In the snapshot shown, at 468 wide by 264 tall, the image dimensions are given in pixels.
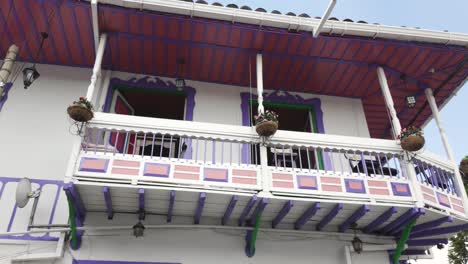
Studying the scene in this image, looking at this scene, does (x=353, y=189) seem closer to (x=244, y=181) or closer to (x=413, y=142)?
(x=413, y=142)

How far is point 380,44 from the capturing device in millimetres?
7402

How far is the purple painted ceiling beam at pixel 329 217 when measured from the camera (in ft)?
19.8

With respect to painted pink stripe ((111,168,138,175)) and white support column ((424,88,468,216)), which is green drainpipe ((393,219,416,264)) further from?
painted pink stripe ((111,168,138,175))

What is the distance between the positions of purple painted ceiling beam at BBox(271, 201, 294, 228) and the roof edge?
3369mm

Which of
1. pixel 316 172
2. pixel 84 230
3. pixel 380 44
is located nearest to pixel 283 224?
pixel 316 172

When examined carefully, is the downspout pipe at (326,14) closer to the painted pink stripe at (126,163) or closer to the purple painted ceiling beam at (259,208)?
the purple painted ceiling beam at (259,208)

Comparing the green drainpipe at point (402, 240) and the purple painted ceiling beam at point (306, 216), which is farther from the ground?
the purple painted ceiling beam at point (306, 216)

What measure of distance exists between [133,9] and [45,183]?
354cm

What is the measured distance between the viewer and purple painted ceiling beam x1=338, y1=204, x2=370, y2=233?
238 inches

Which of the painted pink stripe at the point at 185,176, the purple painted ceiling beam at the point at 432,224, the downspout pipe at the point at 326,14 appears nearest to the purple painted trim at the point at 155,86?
the painted pink stripe at the point at 185,176

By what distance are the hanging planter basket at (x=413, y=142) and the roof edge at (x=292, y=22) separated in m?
2.25

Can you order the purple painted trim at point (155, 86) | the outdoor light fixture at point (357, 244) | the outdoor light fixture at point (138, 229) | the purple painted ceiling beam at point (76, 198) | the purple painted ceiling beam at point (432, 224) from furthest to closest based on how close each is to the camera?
the purple painted trim at point (155, 86)
the outdoor light fixture at point (357, 244)
the purple painted ceiling beam at point (432, 224)
the outdoor light fixture at point (138, 229)
the purple painted ceiling beam at point (76, 198)

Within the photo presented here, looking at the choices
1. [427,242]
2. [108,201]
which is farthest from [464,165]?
[108,201]

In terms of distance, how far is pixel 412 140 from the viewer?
6.24m
